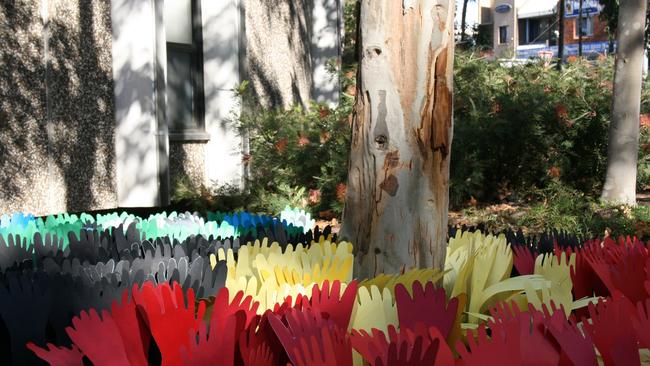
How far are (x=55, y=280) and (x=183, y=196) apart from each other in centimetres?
720

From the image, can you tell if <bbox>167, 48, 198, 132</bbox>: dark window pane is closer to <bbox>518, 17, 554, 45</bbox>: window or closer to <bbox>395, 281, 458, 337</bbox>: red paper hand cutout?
<bbox>395, 281, 458, 337</bbox>: red paper hand cutout

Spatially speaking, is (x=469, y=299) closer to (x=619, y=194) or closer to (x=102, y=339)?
(x=102, y=339)

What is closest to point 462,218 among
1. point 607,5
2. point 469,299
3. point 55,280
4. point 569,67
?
point 569,67

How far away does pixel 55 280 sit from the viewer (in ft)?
7.89

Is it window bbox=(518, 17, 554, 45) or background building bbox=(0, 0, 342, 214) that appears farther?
window bbox=(518, 17, 554, 45)

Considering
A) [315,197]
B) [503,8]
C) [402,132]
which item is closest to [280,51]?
[315,197]

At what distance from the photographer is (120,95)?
8.59 m

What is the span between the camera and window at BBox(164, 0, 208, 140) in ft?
33.0

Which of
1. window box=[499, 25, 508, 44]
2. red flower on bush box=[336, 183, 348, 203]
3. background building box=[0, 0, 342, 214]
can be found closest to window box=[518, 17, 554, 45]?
window box=[499, 25, 508, 44]

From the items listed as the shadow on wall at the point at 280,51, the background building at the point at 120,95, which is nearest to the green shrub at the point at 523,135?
the shadow on wall at the point at 280,51

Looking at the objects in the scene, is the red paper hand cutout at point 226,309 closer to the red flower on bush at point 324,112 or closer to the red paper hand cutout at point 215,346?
the red paper hand cutout at point 215,346

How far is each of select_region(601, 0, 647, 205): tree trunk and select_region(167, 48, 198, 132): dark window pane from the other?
508cm

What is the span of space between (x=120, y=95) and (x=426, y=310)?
7146mm

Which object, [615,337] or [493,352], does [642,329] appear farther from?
[493,352]
